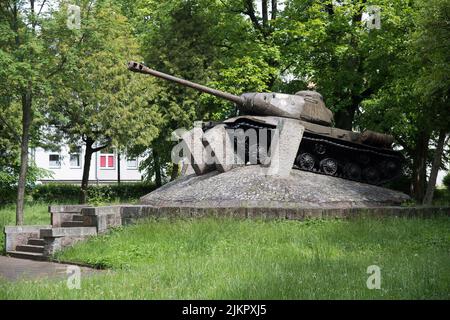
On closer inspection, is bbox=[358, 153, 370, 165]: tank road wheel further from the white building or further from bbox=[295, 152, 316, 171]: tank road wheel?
the white building

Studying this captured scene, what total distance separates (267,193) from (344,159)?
449 centimetres

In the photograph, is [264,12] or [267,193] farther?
[264,12]

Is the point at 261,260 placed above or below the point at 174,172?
below

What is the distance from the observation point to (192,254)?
10859 millimetres

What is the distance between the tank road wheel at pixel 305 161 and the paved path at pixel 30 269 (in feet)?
25.3

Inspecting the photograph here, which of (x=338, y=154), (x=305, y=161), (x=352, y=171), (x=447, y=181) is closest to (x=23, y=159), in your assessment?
(x=305, y=161)

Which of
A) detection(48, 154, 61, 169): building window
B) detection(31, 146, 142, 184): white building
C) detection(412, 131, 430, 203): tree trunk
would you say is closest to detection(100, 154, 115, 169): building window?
detection(31, 146, 142, 184): white building

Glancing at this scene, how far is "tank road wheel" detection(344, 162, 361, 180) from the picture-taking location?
18.7 meters

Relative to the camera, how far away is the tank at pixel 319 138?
17547mm

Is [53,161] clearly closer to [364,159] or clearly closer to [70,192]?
[70,192]

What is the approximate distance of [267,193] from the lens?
15.0 meters

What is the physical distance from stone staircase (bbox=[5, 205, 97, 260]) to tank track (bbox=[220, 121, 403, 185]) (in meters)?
4.93
